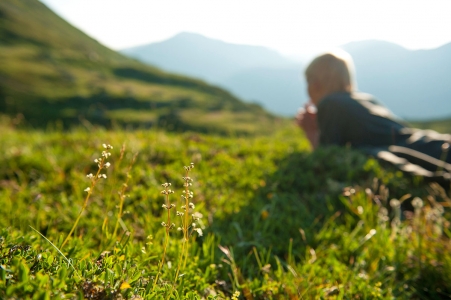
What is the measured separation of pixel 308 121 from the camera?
7.02 m

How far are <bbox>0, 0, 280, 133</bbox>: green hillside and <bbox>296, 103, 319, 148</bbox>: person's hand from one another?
372 cm

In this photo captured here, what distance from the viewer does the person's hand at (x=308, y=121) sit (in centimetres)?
695

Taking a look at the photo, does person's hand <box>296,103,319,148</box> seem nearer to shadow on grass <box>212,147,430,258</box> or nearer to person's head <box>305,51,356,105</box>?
person's head <box>305,51,356,105</box>

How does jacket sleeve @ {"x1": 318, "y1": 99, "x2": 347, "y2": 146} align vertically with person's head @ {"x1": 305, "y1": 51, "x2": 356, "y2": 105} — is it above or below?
below

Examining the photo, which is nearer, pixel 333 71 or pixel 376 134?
pixel 376 134

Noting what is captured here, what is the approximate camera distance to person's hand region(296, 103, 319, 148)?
695cm

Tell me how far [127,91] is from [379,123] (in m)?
22.2

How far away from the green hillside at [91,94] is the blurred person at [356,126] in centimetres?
420

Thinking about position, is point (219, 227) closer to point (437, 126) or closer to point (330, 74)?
point (330, 74)

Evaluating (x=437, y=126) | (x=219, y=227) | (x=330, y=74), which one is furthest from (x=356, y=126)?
(x=437, y=126)

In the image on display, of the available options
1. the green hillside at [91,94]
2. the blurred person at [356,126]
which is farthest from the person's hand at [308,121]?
the green hillside at [91,94]

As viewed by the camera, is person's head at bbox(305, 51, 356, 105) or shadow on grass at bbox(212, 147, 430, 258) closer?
shadow on grass at bbox(212, 147, 430, 258)

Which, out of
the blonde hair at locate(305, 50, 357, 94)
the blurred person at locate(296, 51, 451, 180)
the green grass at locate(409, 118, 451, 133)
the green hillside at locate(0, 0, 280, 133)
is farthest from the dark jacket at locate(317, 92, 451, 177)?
the green grass at locate(409, 118, 451, 133)

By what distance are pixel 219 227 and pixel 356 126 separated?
147 inches
